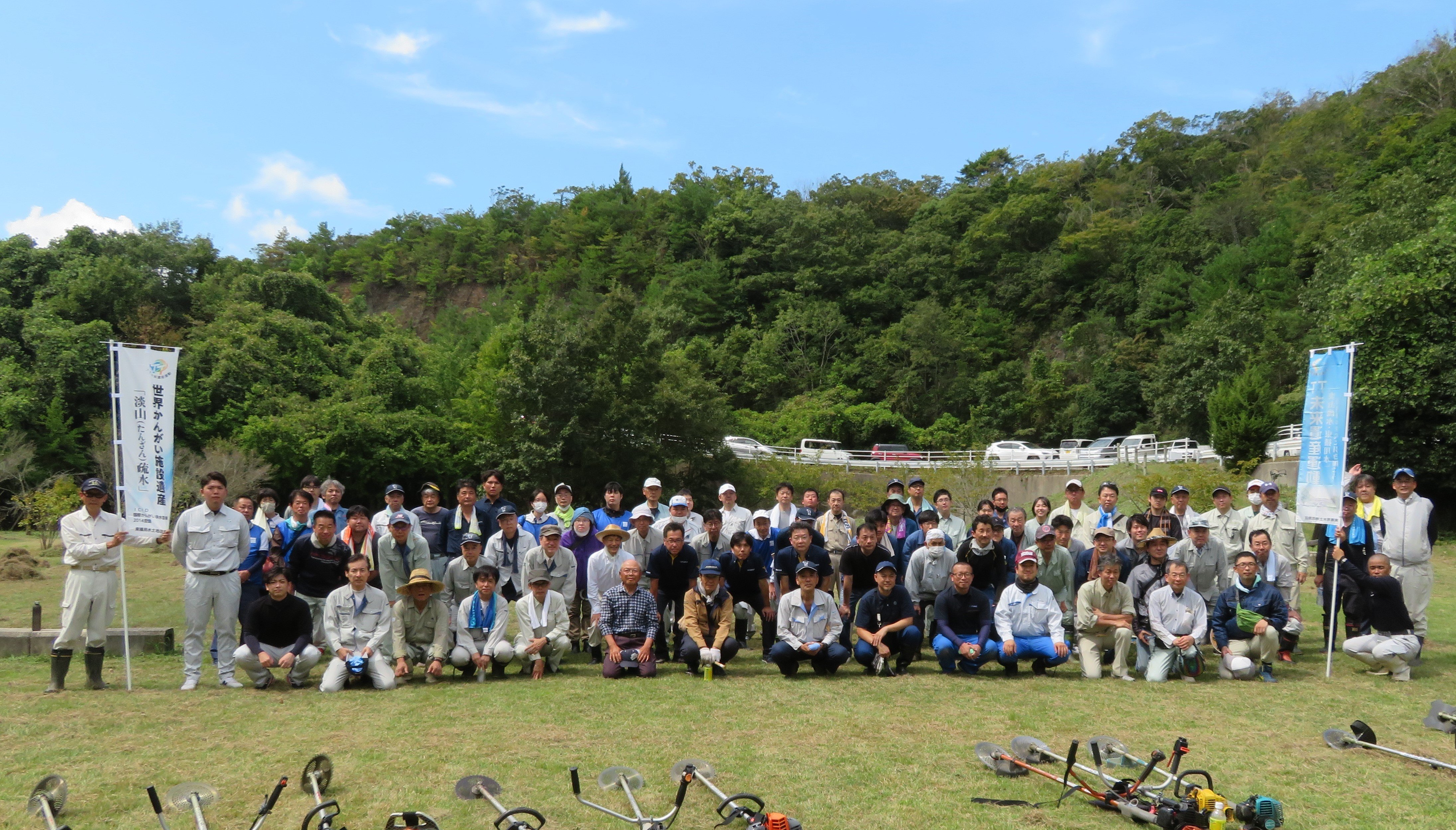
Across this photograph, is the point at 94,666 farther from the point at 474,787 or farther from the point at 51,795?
the point at 474,787

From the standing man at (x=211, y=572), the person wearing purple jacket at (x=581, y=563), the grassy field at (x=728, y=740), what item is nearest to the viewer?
the grassy field at (x=728, y=740)

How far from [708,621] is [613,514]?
2.06 metres

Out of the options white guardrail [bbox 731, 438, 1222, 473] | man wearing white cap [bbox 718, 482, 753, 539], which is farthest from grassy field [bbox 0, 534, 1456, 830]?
white guardrail [bbox 731, 438, 1222, 473]

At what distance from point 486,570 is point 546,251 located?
5771 cm

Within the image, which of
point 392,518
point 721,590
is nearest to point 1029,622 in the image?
point 721,590

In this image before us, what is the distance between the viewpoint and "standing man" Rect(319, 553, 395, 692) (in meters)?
7.89

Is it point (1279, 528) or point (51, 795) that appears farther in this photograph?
point (1279, 528)

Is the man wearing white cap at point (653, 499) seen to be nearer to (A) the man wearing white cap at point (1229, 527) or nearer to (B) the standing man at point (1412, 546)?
(A) the man wearing white cap at point (1229, 527)

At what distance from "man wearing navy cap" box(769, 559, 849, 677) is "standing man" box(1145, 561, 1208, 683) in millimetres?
2828

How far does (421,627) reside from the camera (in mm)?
8477

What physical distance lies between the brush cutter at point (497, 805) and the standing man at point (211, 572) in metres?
4.20

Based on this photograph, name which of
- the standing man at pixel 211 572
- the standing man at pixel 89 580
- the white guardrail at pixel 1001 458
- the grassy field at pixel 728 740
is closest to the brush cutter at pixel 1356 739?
the grassy field at pixel 728 740

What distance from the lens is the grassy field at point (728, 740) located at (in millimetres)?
4844

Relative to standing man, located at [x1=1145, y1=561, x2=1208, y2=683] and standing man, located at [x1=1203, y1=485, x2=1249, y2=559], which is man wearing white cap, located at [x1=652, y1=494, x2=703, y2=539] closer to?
standing man, located at [x1=1145, y1=561, x2=1208, y2=683]
